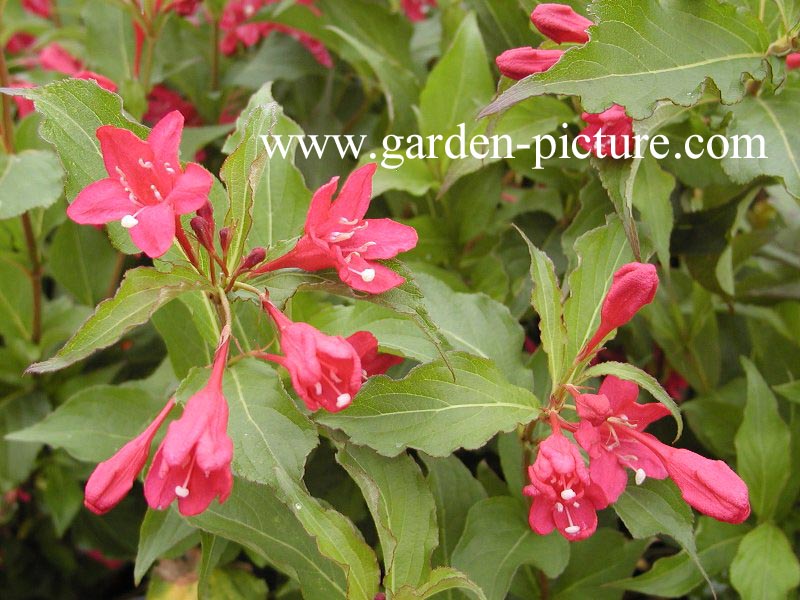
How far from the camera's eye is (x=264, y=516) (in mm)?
828

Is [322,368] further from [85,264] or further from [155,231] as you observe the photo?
[85,264]

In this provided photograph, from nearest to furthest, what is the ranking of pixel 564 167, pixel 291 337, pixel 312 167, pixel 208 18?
pixel 291 337
pixel 564 167
pixel 312 167
pixel 208 18

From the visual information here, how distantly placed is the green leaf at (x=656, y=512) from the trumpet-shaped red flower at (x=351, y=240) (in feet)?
1.03

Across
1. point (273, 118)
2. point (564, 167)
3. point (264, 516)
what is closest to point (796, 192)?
point (564, 167)


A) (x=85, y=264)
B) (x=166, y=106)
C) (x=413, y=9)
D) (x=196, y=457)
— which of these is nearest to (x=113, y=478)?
(x=196, y=457)

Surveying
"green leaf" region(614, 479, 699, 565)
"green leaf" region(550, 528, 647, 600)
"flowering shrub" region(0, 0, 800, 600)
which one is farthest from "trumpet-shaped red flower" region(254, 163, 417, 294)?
"green leaf" region(550, 528, 647, 600)

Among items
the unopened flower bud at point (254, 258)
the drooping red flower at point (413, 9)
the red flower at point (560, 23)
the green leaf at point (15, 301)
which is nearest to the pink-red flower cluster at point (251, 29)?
the drooping red flower at point (413, 9)

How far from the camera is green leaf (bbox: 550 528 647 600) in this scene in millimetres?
945

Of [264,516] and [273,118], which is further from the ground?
[273,118]

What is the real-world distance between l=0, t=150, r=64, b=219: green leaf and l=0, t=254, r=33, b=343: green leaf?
0.19 metres

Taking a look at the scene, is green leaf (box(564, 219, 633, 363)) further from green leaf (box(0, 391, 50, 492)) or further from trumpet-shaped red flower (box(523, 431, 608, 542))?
green leaf (box(0, 391, 50, 492))

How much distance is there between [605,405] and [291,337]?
10.4 inches

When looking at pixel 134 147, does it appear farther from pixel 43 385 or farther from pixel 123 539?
pixel 123 539

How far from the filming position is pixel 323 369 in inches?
25.4
